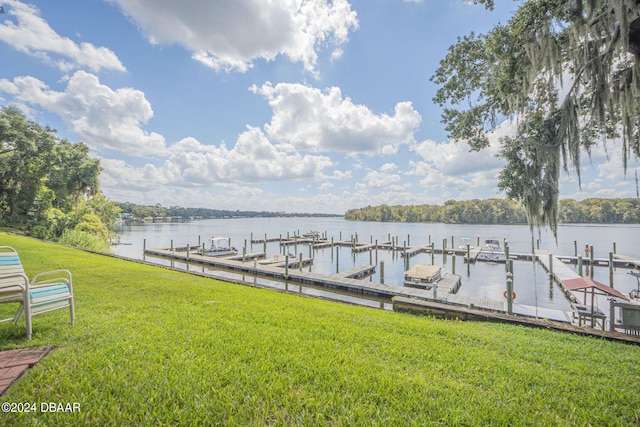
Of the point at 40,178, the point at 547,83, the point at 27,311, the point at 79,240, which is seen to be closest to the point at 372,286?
the point at 547,83

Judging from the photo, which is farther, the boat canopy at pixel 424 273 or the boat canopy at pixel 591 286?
the boat canopy at pixel 424 273

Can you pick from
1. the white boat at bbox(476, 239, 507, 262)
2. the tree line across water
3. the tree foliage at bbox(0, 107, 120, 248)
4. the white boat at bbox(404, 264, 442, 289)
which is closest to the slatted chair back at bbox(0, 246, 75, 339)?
the tree line across water

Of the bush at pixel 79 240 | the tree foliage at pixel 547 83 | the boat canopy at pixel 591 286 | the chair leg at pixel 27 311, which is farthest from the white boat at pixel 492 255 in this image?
the bush at pixel 79 240

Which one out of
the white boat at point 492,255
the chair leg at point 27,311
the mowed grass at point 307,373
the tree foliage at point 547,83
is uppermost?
the tree foliage at point 547,83

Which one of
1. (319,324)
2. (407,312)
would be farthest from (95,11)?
(407,312)

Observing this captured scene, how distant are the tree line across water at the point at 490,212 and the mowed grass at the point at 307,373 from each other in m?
5.20

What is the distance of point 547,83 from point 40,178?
103ft

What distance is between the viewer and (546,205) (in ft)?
21.0

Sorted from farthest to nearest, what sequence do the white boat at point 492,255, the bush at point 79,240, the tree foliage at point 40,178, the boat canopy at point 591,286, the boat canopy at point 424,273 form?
the white boat at point 492,255 < the tree foliage at point 40,178 < the bush at point 79,240 < the boat canopy at point 424,273 < the boat canopy at point 591,286

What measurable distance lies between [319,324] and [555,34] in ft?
20.9

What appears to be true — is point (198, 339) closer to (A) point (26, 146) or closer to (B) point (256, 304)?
(B) point (256, 304)

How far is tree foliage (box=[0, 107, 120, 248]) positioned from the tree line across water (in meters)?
28.1

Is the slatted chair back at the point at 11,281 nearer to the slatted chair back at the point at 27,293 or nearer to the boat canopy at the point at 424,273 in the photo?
the slatted chair back at the point at 27,293

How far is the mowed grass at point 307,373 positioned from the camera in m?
1.95
